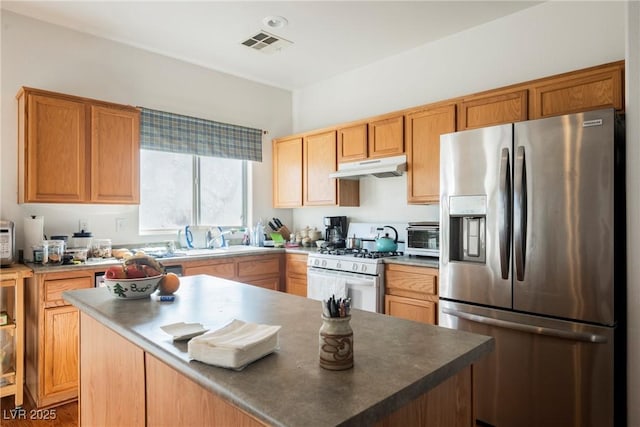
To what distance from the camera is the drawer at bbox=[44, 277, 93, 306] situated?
8.39ft

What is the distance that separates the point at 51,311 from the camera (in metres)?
2.57

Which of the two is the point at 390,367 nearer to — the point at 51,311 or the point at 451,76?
the point at 51,311

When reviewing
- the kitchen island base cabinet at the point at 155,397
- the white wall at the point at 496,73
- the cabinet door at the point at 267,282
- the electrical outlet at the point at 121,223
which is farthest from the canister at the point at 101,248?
the white wall at the point at 496,73

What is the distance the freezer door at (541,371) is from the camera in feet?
6.36

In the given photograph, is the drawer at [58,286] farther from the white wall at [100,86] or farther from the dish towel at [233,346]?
the dish towel at [233,346]

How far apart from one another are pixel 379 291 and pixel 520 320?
44.9 inches

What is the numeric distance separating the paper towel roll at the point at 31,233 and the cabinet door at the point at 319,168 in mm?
2375

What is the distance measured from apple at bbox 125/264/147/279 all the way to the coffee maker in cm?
260

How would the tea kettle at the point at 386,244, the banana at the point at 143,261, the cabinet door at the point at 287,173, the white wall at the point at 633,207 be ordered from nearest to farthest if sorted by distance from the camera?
the banana at the point at 143,261 < the white wall at the point at 633,207 < the tea kettle at the point at 386,244 < the cabinet door at the point at 287,173

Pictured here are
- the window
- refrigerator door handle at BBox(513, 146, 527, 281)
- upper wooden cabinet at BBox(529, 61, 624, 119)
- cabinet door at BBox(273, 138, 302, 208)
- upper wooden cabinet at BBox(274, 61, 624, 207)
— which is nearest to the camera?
refrigerator door handle at BBox(513, 146, 527, 281)

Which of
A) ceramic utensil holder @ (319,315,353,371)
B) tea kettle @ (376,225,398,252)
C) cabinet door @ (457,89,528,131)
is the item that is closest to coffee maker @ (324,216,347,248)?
tea kettle @ (376,225,398,252)

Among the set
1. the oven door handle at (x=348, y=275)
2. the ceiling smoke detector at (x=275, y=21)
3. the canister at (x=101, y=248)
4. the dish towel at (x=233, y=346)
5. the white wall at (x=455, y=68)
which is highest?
the ceiling smoke detector at (x=275, y=21)

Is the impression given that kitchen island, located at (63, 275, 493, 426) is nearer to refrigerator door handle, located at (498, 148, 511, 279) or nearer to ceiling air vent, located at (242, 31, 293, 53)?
refrigerator door handle, located at (498, 148, 511, 279)

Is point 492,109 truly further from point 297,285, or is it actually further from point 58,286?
point 58,286
